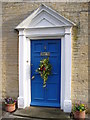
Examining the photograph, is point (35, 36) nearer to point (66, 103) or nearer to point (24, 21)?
point (24, 21)

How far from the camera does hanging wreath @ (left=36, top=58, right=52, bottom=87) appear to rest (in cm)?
465

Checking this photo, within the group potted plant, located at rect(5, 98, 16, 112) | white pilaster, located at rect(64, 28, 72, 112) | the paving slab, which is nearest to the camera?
the paving slab

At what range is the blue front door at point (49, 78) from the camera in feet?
15.4

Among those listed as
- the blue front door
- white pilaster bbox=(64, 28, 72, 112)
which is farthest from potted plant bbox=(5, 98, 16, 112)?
white pilaster bbox=(64, 28, 72, 112)

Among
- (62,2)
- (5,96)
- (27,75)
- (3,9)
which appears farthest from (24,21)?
(5,96)

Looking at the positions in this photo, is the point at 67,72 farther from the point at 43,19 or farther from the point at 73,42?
the point at 43,19

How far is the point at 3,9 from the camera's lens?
16.2 feet

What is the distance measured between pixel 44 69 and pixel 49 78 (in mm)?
351

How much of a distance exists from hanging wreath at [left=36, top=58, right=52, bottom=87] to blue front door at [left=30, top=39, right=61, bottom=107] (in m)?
0.12

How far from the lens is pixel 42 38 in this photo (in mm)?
4715

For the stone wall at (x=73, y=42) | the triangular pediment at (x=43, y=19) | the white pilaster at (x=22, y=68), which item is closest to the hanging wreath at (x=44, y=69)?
the white pilaster at (x=22, y=68)

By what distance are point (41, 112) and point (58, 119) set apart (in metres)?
0.57

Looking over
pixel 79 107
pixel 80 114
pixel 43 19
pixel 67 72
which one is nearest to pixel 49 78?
pixel 67 72

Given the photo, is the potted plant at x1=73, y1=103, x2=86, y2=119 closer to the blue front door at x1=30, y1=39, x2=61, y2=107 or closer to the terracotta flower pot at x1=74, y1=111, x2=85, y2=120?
the terracotta flower pot at x1=74, y1=111, x2=85, y2=120
